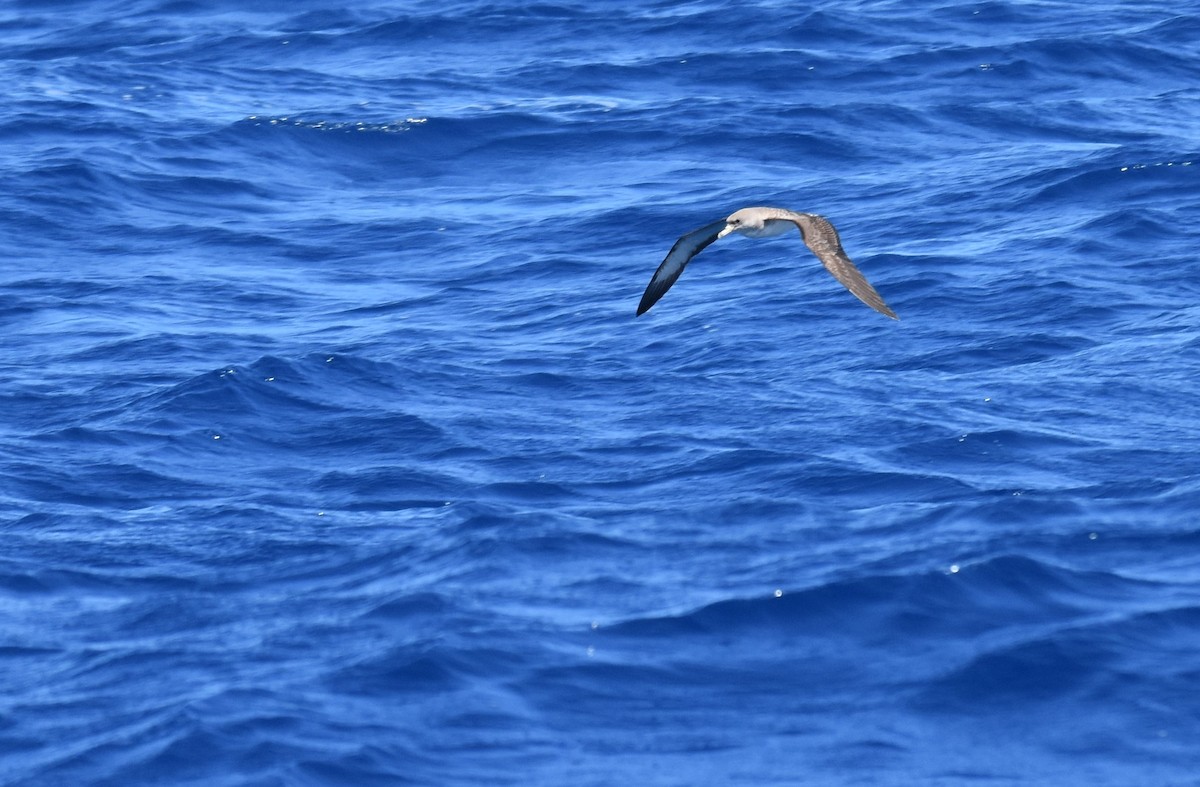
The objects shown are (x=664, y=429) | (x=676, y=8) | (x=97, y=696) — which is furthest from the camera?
(x=676, y=8)

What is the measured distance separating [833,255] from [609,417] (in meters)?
3.07

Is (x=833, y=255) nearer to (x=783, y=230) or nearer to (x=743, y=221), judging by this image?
(x=743, y=221)

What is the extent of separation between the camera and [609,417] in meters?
14.1

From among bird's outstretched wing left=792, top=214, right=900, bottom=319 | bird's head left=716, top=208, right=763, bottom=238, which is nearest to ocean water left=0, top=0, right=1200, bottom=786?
bird's outstretched wing left=792, top=214, right=900, bottom=319

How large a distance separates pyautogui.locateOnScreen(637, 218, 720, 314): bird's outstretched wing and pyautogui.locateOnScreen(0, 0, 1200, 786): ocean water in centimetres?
133

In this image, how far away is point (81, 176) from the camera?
20.5 metres

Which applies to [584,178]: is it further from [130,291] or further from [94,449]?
[94,449]

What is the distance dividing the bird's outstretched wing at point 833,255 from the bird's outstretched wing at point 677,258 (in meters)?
0.56

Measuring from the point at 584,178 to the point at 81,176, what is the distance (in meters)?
Result: 5.71

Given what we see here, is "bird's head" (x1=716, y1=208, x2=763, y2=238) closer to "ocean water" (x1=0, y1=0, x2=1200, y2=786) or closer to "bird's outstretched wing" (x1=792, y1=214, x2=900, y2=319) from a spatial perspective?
"bird's outstretched wing" (x1=792, y1=214, x2=900, y2=319)

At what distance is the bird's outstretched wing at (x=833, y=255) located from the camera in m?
11.2

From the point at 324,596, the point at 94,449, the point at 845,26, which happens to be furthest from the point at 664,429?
the point at 845,26

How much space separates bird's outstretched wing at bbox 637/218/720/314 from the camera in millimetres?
11709

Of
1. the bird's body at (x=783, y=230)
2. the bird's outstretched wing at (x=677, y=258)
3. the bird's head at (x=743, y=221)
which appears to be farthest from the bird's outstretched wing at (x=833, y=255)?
the bird's outstretched wing at (x=677, y=258)
